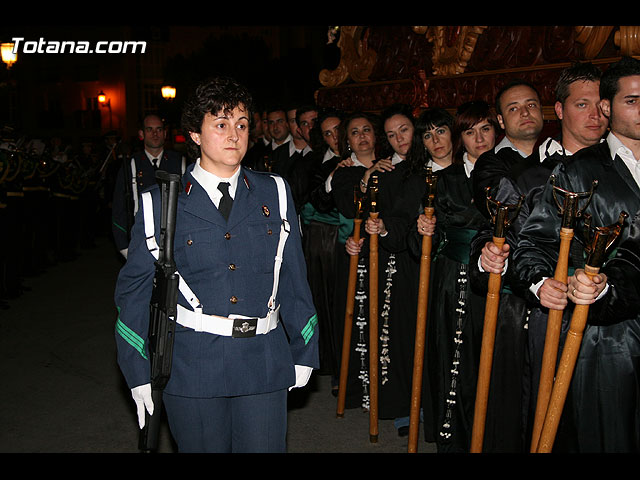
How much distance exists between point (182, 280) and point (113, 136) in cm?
1258

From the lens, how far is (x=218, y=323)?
2566 mm

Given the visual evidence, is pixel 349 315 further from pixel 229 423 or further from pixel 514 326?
pixel 229 423

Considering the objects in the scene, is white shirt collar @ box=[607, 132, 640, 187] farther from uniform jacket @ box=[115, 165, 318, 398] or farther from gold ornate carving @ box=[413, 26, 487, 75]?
gold ornate carving @ box=[413, 26, 487, 75]

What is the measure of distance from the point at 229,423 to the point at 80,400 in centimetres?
317

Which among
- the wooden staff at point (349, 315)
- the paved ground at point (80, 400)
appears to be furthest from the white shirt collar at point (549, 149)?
the paved ground at point (80, 400)

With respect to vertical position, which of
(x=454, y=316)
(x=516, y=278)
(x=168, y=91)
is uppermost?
(x=168, y=91)

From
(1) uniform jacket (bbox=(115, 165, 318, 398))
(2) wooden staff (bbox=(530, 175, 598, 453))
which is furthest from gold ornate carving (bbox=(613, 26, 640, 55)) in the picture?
(1) uniform jacket (bbox=(115, 165, 318, 398))

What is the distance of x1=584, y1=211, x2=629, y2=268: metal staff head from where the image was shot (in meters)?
2.38

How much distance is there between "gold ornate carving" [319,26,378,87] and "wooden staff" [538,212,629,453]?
486 cm

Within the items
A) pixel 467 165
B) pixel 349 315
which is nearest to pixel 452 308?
pixel 467 165

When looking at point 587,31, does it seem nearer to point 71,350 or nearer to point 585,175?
point 585,175

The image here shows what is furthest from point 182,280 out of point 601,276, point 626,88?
point 626,88

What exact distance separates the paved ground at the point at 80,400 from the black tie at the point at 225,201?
2.27m

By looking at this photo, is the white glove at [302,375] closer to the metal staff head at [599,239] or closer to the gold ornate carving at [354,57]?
the metal staff head at [599,239]
